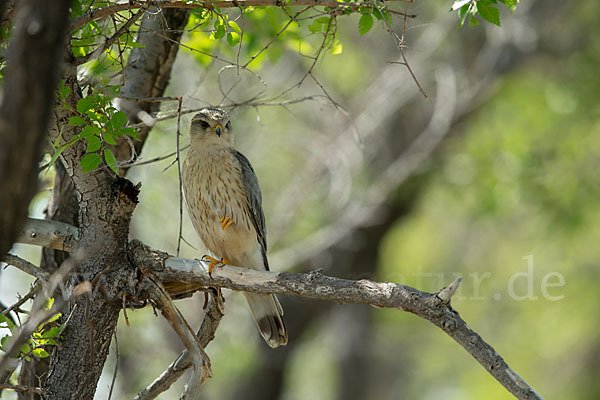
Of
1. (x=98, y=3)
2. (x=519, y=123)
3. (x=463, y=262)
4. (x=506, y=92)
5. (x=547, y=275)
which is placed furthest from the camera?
(x=463, y=262)

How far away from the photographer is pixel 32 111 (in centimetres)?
156

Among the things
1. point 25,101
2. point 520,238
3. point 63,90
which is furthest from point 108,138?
point 520,238

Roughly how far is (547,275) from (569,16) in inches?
188

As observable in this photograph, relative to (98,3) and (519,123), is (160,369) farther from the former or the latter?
(98,3)

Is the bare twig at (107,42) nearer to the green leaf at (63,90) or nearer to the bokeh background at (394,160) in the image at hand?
the green leaf at (63,90)

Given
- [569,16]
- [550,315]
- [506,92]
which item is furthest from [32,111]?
[550,315]

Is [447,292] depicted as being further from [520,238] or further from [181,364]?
[520,238]

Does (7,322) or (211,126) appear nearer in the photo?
(7,322)

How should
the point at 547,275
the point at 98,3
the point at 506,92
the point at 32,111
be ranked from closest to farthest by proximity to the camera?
the point at 32,111 < the point at 98,3 < the point at 506,92 < the point at 547,275

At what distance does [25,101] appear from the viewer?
1.55 meters

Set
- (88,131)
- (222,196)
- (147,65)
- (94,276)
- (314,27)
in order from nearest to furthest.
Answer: (88,131) → (94,276) → (314,27) → (147,65) → (222,196)

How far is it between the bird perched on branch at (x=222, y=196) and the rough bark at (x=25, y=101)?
10.3ft

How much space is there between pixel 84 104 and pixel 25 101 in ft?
4.64

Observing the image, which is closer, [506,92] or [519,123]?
[519,123]
